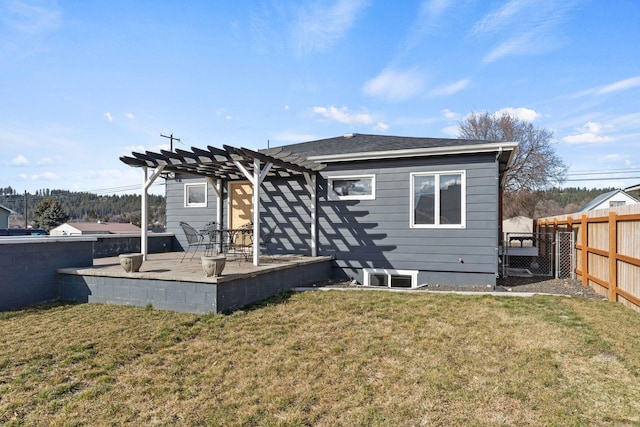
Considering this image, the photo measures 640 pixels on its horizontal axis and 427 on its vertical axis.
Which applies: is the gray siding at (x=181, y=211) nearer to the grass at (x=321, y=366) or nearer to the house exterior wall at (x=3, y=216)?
the grass at (x=321, y=366)

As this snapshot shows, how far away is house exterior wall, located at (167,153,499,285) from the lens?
723 centimetres

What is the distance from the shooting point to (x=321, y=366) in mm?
3326

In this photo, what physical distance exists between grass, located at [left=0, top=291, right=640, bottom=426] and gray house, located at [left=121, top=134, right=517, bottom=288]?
2232mm

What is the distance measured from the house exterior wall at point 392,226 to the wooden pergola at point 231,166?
1.00 feet

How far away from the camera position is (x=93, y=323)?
4.54 metres

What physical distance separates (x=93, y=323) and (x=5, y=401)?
6.49ft

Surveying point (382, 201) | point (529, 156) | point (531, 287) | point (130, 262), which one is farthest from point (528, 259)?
point (529, 156)

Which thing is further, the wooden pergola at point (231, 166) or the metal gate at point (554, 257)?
the metal gate at point (554, 257)

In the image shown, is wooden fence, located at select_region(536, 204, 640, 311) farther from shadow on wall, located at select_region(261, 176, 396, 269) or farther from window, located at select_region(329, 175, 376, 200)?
window, located at select_region(329, 175, 376, 200)

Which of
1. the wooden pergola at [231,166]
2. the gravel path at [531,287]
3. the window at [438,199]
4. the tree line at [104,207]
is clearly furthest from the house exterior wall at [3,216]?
the window at [438,199]

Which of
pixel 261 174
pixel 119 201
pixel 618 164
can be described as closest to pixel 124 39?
pixel 261 174

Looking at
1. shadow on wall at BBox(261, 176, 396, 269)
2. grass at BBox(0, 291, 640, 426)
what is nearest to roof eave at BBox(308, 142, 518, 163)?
shadow on wall at BBox(261, 176, 396, 269)

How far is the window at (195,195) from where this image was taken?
10031mm

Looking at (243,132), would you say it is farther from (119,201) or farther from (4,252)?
(119,201)
